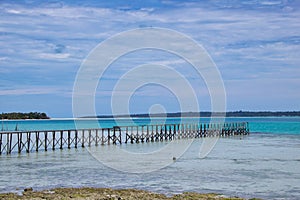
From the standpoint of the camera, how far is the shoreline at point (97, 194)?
55.1 feet

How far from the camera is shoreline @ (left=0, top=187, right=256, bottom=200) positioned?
1680cm

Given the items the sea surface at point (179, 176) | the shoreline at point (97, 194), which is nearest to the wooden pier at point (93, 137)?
the sea surface at point (179, 176)

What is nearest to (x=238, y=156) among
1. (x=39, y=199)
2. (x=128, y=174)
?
(x=128, y=174)

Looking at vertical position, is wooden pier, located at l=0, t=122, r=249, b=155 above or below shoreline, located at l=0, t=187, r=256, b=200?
above

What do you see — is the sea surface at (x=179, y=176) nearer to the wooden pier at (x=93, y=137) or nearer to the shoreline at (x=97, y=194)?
the shoreline at (x=97, y=194)

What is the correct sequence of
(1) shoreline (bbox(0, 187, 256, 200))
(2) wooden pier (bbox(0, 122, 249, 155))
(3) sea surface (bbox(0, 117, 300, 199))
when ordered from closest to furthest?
(1) shoreline (bbox(0, 187, 256, 200)) → (3) sea surface (bbox(0, 117, 300, 199)) → (2) wooden pier (bbox(0, 122, 249, 155))

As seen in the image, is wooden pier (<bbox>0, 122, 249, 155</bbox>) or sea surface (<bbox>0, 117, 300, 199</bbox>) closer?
sea surface (<bbox>0, 117, 300, 199</bbox>)

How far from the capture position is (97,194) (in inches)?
689

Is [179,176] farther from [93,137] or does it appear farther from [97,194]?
[93,137]

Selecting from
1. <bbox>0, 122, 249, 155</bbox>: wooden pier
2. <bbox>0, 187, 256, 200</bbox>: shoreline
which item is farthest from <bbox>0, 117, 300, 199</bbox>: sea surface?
<bbox>0, 122, 249, 155</bbox>: wooden pier

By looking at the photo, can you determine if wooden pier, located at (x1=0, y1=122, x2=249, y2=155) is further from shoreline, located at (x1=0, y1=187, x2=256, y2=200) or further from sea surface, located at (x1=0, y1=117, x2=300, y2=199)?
shoreline, located at (x1=0, y1=187, x2=256, y2=200)

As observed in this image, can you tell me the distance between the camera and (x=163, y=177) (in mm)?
23406

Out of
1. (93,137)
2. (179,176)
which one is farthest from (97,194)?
(93,137)

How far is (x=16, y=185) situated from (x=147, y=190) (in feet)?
21.0
